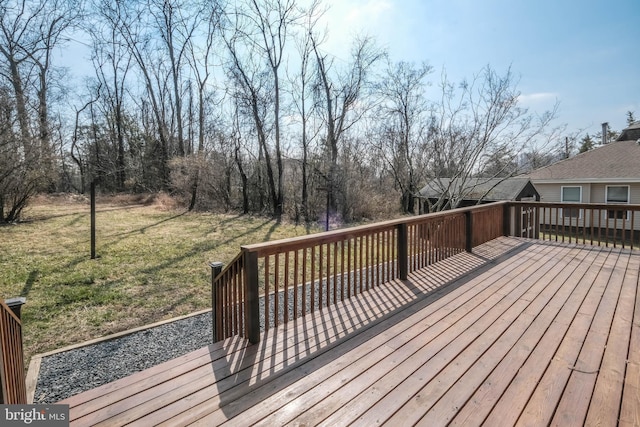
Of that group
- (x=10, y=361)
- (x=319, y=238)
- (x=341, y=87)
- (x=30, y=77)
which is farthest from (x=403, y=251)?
(x=30, y=77)

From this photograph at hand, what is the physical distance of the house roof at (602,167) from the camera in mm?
12612

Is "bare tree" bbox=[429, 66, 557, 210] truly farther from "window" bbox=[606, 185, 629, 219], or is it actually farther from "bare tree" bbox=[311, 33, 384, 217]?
"window" bbox=[606, 185, 629, 219]

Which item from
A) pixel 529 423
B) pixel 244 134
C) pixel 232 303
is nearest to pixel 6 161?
pixel 244 134

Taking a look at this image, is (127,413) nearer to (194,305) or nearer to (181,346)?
(181,346)

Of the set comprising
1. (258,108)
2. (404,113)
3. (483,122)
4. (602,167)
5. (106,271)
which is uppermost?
(258,108)

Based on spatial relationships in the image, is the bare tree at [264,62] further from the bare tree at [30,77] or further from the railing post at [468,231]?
the railing post at [468,231]

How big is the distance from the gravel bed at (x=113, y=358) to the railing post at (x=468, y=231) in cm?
437

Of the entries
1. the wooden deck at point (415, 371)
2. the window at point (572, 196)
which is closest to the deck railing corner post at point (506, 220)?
the wooden deck at point (415, 371)

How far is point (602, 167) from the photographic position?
43.9 feet

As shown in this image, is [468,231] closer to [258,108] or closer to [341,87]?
[341,87]

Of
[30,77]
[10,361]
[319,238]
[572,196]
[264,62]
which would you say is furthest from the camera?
[30,77]

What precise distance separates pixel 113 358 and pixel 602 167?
58.4 ft

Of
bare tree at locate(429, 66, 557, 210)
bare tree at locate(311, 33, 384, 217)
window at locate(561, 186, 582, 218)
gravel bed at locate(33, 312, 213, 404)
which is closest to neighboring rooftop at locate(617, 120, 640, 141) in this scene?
window at locate(561, 186, 582, 218)

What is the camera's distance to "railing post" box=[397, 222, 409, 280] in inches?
158
